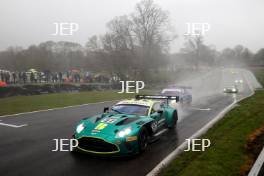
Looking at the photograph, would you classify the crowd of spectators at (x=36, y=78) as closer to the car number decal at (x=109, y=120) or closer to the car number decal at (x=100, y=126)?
the car number decal at (x=109, y=120)

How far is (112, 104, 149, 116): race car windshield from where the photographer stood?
8.40 m

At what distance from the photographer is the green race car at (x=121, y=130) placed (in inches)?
257

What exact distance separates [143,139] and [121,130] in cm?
80

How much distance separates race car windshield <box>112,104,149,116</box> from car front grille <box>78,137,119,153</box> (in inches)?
78.9

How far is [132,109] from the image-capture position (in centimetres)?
856

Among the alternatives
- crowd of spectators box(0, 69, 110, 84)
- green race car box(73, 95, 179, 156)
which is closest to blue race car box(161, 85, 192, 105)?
green race car box(73, 95, 179, 156)

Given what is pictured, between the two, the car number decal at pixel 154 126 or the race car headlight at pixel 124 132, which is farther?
the car number decal at pixel 154 126

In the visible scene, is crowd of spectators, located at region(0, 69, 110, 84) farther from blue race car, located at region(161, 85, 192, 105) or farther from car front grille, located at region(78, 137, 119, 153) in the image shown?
car front grille, located at region(78, 137, 119, 153)

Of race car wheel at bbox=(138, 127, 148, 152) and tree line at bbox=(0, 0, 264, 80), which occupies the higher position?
tree line at bbox=(0, 0, 264, 80)

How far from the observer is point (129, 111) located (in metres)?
8.48

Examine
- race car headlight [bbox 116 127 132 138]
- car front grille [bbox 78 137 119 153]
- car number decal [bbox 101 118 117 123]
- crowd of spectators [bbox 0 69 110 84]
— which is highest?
crowd of spectators [bbox 0 69 110 84]

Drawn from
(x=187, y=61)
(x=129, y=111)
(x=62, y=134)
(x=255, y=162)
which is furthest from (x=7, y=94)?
(x=187, y=61)

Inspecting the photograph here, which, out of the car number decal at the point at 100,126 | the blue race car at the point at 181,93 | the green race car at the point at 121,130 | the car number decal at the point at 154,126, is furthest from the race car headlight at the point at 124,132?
the blue race car at the point at 181,93

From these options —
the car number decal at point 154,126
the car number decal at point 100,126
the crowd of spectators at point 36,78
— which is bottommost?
the car number decal at point 154,126
